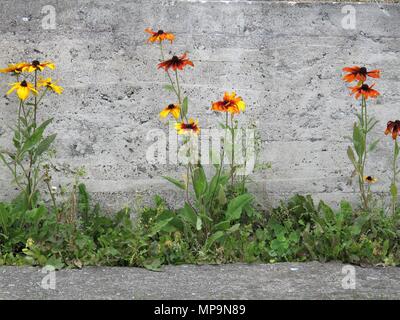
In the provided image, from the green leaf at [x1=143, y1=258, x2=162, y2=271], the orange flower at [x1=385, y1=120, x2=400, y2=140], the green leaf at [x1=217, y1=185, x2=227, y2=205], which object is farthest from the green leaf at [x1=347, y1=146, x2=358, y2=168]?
the green leaf at [x1=143, y1=258, x2=162, y2=271]

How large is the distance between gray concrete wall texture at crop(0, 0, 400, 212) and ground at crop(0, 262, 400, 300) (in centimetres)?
74

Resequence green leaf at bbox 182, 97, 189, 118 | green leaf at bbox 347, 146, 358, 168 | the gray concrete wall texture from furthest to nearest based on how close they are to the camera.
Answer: the gray concrete wall texture < green leaf at bbox 347, 146, 358, 168 < green leaf at bbox 182, 97, 189, 118

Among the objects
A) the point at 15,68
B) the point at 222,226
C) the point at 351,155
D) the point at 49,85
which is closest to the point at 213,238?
the point at 222,226

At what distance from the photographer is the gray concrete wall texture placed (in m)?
4.33

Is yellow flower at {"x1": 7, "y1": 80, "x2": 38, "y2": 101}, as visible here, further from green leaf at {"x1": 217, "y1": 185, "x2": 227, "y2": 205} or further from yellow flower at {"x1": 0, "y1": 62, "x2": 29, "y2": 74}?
green leaf at {"x1": 217, "y1": 185, "x2": 227, "y2": 205}

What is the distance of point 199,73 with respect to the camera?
4387 millimetres

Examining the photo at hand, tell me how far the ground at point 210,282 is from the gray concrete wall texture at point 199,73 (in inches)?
29.2

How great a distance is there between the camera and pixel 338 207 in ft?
14.8

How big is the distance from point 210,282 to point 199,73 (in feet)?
4.48

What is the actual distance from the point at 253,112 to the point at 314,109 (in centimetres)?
37

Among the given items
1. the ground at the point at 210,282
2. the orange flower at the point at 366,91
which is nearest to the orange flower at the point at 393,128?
the orange flower at the point at 366,91

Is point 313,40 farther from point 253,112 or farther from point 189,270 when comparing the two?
point 189,270

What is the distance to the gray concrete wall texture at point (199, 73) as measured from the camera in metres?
4.33

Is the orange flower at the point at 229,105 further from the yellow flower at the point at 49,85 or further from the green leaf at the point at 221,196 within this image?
the yellow flower at the point at 49,85
